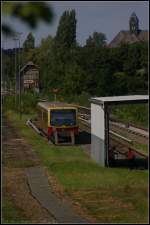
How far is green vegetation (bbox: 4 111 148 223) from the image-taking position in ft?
47.7

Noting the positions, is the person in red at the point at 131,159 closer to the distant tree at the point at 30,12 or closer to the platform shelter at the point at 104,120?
the platform shelter at the point at 104,120

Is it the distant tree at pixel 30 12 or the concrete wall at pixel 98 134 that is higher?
the distant tree at pixel 30 12

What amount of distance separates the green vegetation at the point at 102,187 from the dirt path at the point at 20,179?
101 cm

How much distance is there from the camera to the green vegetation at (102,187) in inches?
573

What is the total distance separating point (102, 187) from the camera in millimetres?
18578

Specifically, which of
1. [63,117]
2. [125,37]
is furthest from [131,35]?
[63,117]

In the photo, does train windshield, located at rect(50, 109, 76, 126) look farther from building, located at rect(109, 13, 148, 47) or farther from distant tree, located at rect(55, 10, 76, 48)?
building, located at rect(109, 13, 148, 47)

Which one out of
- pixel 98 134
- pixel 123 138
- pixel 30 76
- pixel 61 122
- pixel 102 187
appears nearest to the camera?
pixel 102 187

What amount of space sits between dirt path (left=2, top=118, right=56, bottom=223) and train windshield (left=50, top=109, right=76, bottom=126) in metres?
2.35

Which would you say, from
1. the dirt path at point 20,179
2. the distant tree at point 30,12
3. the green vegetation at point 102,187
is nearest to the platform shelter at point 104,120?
the green vegetation at point 102,187

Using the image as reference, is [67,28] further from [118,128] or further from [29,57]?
[118,128]

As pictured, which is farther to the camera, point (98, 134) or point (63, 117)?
point (63, 117)

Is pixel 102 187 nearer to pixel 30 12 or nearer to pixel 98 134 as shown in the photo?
pixel 98 134

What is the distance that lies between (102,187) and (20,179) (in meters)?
3.52
